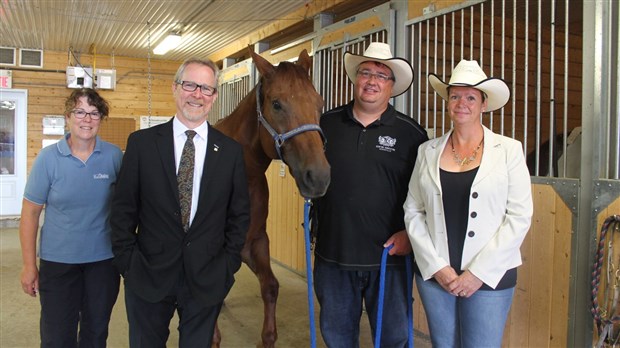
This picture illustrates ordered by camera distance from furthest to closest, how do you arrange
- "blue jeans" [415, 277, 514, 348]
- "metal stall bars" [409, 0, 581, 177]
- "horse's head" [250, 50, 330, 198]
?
1. "metal stall bars" [409, 0, 581, 177]
2. "horse's head" [250, 50, 330, 198]
3. "blue jeans" [415, 277, 514, 348]

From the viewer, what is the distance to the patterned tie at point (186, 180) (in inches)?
55.1

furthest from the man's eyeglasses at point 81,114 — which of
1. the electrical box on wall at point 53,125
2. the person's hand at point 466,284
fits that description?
the electrical box on wall at point 53,125

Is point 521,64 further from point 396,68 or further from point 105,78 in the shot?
point 105,78

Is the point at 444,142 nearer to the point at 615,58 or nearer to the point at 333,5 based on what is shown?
the point at 615,58

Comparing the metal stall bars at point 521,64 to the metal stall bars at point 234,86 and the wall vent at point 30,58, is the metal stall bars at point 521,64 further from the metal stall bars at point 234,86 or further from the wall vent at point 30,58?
the wall vent at point 30,58

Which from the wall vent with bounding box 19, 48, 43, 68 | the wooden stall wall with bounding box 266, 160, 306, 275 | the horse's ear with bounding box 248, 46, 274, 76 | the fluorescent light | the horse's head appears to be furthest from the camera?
the wall vent with bounding box 19, 48, 43, 68

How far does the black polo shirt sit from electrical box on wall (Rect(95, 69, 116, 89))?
21.8ft

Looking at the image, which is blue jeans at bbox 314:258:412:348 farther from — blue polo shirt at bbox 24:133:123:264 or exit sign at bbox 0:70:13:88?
exit sign at bbox 0:70:13:88

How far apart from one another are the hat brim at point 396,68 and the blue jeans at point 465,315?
2.57 ft

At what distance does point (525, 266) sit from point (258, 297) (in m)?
2.17

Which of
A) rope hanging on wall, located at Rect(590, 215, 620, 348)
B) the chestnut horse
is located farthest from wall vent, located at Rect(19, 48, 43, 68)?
rope hanging on wall, located at Rect(590, 215, 620, 348)

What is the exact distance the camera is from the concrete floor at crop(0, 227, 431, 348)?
2.85 meters

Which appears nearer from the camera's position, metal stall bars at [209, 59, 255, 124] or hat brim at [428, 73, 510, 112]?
hat brim at [428, 73, 510, 112]

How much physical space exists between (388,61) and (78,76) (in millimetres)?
6708
